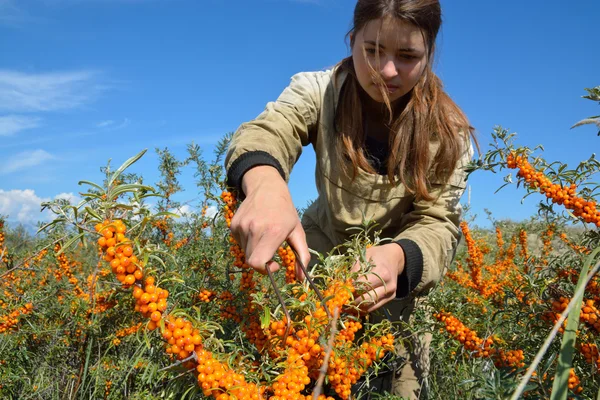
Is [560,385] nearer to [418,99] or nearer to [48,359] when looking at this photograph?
[418,99]

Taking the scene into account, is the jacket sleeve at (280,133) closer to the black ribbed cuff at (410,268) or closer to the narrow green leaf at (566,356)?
the black ribbed cuff at (410,268)

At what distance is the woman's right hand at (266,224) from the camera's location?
1.19 m

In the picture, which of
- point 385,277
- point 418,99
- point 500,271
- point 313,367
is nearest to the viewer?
point 313,367

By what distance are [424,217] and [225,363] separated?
4.69 ft

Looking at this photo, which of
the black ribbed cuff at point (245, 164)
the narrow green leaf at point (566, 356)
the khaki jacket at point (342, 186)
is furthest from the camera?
the khaki jacket at point (342, 186)

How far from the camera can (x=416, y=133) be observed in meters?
2.21

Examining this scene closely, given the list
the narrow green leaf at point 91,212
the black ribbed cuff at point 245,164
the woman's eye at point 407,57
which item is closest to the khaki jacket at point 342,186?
the black ribbed cuff at point 245,164

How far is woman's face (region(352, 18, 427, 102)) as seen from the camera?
1914mm

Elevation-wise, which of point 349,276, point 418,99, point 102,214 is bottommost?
point 349,276

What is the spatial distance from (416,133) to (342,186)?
Answer: 0.50 metres

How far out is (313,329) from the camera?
47.2 inches

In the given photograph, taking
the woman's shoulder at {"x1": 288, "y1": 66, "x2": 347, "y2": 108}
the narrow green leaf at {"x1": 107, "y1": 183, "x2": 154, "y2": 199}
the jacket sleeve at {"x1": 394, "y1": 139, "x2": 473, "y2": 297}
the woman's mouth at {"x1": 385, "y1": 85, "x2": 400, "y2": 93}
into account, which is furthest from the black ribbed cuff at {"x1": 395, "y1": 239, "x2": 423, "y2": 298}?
the narrow green leaf at {"x1": 107, "y1": 183, "x2": 154, "y2": 199}

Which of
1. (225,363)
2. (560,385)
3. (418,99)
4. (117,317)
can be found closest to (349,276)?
(225,363)

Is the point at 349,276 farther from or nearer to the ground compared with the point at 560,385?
farther from the ground
